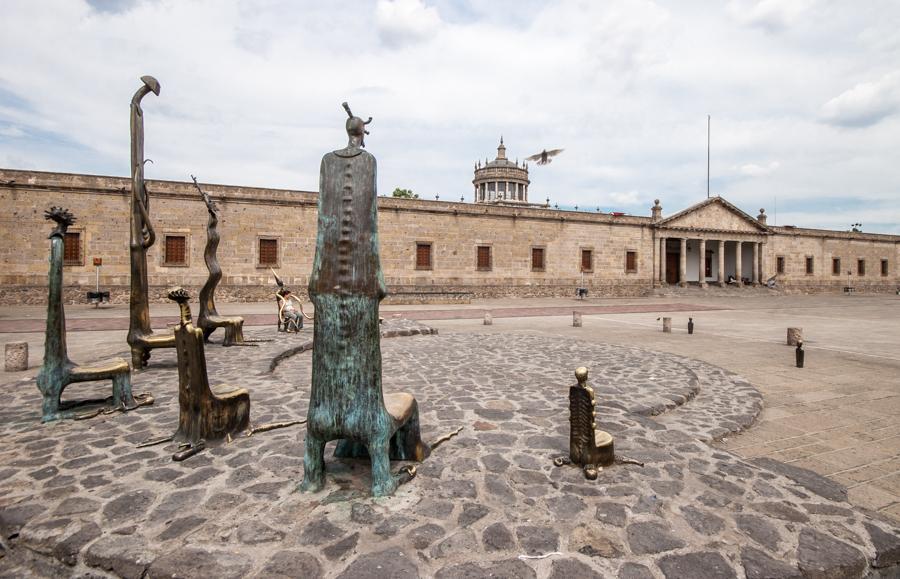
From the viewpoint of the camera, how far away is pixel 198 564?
209 centimetres

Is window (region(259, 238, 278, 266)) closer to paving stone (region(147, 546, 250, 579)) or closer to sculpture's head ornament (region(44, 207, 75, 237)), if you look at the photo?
sculpture's head ornament (region(44, 207, 75, 237))

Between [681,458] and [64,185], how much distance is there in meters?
23.3

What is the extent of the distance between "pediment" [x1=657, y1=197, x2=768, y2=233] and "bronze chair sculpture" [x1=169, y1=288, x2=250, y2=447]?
30738 millimetres

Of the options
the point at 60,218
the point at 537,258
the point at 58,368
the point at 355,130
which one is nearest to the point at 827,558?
the point at 355,130

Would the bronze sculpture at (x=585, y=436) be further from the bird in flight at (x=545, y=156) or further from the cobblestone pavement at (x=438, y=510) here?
the bird in flight at (x=545, y=156)

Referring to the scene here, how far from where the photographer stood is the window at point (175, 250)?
64.5 ft

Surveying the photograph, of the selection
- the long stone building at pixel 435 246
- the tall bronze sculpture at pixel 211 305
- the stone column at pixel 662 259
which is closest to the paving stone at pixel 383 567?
Result: the tall bronze sculpture at pixel 211 305

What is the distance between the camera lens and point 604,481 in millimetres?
2949

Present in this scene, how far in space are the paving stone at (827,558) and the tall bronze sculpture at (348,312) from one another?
2.19 meters

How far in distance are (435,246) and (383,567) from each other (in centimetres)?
2248

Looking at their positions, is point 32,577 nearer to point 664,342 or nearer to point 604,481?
point 604,481

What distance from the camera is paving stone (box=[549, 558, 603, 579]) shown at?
2025mm

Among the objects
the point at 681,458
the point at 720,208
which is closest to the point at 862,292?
the point at 720,208

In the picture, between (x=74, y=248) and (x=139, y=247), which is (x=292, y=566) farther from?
(x=74, y=248)
